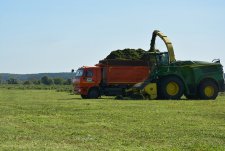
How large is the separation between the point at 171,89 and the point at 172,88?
3.6 inches

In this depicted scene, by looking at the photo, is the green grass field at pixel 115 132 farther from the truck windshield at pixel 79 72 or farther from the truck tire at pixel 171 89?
the truck windshield at pixel 79 72

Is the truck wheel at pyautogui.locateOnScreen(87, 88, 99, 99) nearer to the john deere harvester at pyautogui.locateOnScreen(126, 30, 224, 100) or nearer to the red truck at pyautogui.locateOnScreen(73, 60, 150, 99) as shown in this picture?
the red truck at pyautogui.locateOnScreen(73, 60, 150, 99)

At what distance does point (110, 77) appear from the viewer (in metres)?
34.3

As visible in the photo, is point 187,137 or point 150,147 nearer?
point 150,147

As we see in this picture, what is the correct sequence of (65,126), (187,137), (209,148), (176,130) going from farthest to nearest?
(65,126)
(176,130)
(187,137)
(209,148)

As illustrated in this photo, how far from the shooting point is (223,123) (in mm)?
14867

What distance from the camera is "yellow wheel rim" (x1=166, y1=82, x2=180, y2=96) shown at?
1223 inches

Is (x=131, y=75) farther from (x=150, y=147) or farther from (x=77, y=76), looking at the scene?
(x=150, y=147)

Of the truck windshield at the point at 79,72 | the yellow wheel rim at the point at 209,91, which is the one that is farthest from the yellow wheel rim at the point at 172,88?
the truck windshield at the point at 79,72

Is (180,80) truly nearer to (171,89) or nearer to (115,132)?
(171,89)

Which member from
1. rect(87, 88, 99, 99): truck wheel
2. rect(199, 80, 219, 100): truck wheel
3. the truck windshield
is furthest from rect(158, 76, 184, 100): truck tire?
the truck windshield

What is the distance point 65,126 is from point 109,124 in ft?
4.30

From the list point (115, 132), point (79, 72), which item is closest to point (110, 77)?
point (79, 72)

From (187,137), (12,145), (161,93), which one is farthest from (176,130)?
(161,93)
